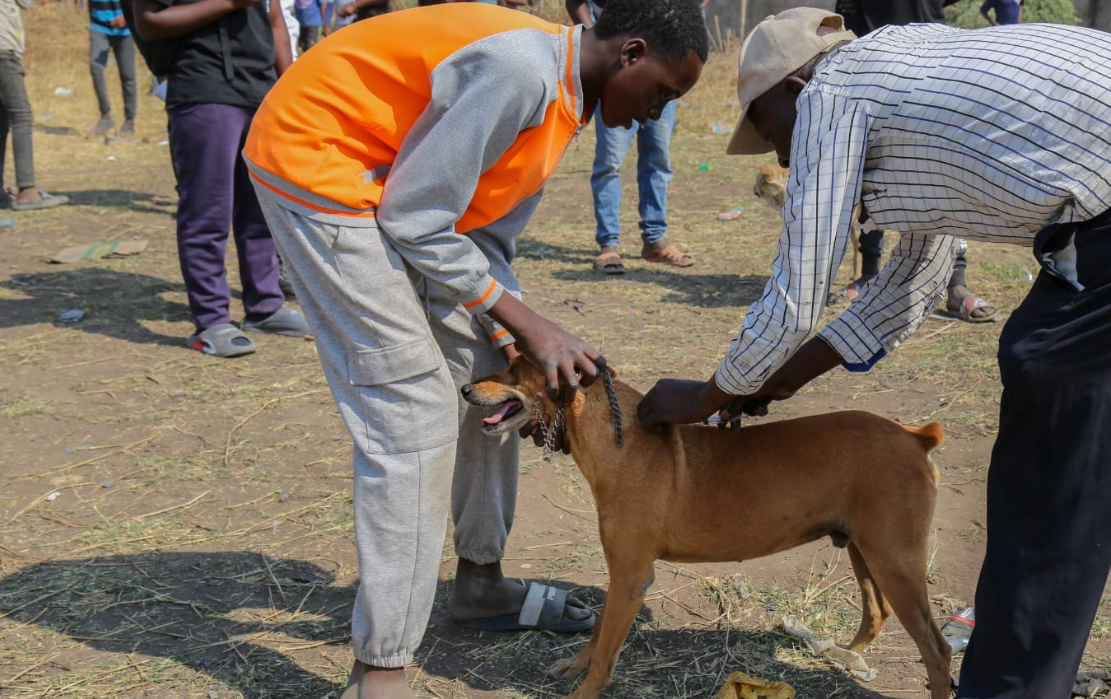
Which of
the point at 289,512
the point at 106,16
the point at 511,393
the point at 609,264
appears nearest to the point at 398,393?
the point at 511,393

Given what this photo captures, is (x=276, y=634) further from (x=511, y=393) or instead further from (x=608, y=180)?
(x=608, y=180)

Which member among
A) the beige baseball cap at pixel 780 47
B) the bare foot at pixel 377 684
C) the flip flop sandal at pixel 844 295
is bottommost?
the flip flop sandal at pixel 844 295

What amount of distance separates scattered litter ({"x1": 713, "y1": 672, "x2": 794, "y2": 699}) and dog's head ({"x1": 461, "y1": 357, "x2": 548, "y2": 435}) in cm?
112

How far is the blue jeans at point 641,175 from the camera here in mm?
8328

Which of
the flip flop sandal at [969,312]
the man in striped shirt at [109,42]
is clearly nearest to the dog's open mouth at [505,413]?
the flip flop sandal at [969,312]

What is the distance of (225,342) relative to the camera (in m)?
6.83

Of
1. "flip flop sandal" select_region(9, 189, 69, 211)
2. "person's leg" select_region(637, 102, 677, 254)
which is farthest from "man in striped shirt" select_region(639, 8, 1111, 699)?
"flip flop sandal" select_region(9, 189, 69, 211)

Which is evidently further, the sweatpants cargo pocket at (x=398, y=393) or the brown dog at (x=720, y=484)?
the brown dog at (x=720, y=484)

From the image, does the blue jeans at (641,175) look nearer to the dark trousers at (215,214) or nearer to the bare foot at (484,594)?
the dark trousers at (215,214)

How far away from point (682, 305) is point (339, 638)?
4.41 metres

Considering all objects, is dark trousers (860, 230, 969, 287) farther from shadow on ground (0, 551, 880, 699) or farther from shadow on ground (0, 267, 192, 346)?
shadow on ground (0, 267, 192, 346)

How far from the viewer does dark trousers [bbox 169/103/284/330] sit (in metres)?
6.38

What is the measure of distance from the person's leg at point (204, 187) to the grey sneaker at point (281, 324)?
47 cm

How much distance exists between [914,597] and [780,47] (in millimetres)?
1784
